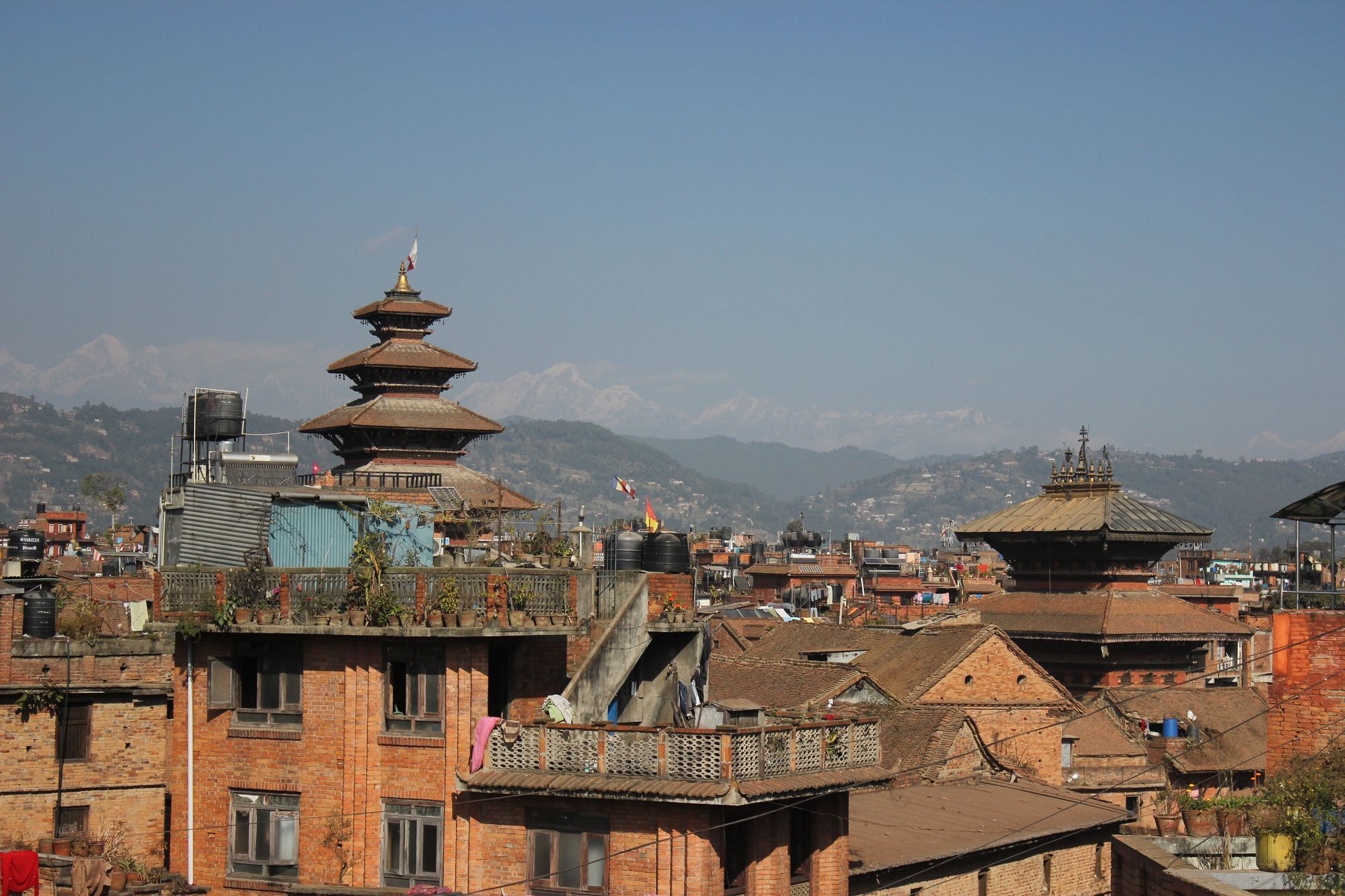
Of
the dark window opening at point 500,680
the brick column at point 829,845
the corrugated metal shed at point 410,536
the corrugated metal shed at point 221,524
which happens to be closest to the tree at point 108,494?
the corrugated metal shed at point 221,524

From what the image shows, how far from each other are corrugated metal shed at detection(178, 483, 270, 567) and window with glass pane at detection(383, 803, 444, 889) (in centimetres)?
531

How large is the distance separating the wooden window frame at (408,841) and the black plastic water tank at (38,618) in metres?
9.29

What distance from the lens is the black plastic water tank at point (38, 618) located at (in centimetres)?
3153

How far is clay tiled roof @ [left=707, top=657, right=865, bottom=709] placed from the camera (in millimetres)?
41969

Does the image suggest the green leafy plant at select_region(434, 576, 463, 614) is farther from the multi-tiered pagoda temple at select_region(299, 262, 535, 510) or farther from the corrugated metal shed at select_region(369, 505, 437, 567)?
the multi-tiered pagoda temple at select_region(299, 262, 535, 510)

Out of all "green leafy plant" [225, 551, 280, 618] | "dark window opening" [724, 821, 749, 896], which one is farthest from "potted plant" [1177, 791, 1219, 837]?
"green leafy plant" [225, 551, 280, 618]

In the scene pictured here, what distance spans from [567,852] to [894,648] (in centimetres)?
2698

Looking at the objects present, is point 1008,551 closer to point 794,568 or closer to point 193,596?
point 794,568

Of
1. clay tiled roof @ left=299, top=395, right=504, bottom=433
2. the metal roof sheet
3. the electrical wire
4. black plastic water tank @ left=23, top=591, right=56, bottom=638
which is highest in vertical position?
clay tiled roof @ left=299, top=395, right=504, bottom=433

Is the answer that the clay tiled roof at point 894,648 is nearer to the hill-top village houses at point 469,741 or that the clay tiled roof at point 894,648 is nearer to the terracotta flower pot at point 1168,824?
the hill-top village houses at point 469,741

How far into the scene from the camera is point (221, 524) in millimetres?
28578

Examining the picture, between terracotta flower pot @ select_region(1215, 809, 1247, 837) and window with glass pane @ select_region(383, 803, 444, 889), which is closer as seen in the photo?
terracotta flower pot @ select_region(1215, 809, 1247, 837)

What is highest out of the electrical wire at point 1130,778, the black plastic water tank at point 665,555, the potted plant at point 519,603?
the black plastic water tank at point 665,555

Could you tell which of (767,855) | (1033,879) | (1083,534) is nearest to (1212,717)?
(1083,534)
